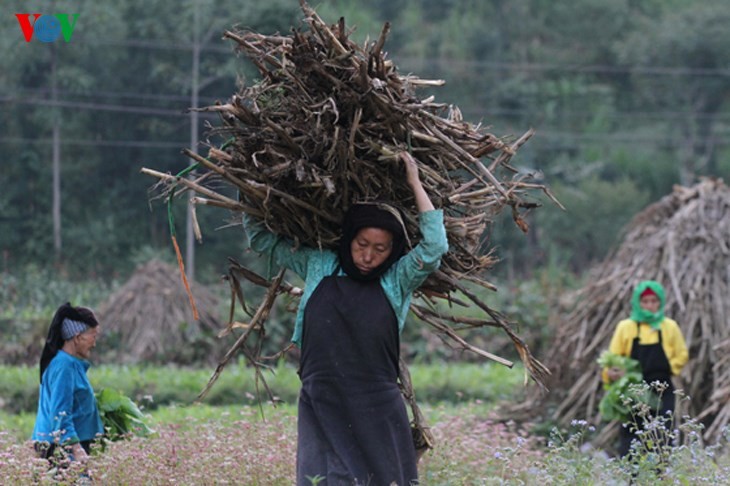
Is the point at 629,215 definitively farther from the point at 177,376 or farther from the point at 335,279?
the point at 335,279

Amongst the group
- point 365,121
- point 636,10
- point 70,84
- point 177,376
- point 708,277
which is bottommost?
point 177,376

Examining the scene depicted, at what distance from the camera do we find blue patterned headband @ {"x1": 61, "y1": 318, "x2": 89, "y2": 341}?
21.0 feet

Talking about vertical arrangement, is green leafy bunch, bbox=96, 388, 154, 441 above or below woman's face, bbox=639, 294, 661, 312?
below

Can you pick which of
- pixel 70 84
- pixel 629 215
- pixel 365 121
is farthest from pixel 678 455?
pixel 629 215

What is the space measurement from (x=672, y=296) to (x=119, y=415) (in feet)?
18.4

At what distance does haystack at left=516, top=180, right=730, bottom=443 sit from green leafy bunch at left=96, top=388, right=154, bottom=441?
471 centimetres

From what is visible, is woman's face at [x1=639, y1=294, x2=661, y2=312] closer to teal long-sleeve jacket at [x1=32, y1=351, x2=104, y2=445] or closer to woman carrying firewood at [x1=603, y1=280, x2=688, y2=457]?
woman carrying firewood at [x1=603, y1=280, x2=688, y2=457]

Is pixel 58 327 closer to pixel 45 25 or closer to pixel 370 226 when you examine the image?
pixel 370 226

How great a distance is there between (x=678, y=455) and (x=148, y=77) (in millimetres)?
27903

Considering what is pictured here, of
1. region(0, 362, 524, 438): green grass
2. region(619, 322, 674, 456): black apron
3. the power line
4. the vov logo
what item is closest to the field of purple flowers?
region(619, 322, 674, 456): black apron

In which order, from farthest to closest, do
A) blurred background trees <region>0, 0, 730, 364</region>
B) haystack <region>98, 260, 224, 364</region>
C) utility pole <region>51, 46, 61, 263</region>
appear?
blurred background trees <region>0, 0, 730, 364</region>
utility pole <region>51, 46, 61, 263</region>
haystack <region>98, 260, 224, 364</region>

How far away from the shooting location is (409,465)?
4902 millimetres

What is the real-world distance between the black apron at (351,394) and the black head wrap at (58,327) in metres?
2.04

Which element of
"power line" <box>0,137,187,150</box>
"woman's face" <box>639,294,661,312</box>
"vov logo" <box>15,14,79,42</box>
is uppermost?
"vov logo" <box>15,14,79,42</box>
